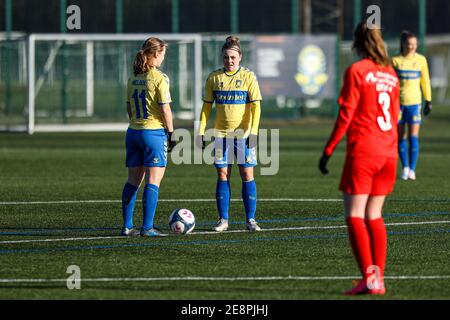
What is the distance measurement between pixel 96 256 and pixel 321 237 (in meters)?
2.60

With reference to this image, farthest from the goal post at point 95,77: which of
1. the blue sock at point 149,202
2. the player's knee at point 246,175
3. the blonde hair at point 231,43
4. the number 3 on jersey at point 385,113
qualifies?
the number 3 on jersey at point 385,113

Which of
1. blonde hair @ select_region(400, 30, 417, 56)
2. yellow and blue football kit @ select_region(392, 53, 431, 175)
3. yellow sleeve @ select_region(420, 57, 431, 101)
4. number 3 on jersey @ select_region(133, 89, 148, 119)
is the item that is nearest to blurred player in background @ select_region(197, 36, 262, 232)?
number 3 on jersey @ select_region(133, 89, 148, 119)

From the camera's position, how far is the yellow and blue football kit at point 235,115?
1276cm

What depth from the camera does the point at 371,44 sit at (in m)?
8.90

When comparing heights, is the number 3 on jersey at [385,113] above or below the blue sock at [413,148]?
above

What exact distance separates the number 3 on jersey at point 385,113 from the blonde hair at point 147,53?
3650mm

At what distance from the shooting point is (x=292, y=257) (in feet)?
35.7

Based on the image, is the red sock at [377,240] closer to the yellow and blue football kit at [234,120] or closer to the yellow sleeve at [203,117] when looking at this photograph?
the yellow and blue football kit at [234,120]

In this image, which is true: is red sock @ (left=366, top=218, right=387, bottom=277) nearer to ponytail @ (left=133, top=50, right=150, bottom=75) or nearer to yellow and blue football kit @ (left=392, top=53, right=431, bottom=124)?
ponytail @ (left=133, top=50, right=150, bottom=75)

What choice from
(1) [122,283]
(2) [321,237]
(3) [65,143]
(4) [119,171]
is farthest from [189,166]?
(1) [122,283]

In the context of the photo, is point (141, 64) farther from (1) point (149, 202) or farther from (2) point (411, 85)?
(2) point (411, 85)

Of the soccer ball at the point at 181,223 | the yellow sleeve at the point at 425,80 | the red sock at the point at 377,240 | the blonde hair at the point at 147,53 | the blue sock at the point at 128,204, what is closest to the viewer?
the red sock at the point at 377,240

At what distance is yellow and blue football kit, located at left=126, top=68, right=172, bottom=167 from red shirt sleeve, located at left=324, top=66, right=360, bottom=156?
3.64 m

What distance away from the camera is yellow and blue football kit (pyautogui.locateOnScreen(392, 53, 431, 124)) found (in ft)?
61.9
